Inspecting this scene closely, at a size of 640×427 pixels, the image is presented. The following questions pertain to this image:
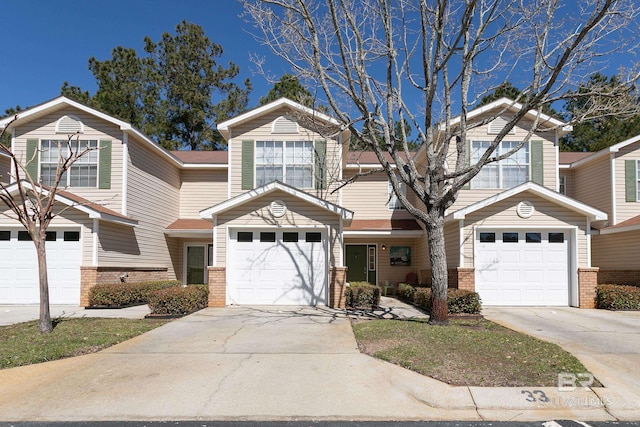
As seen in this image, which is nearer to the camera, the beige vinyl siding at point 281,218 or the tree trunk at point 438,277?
the tree trunk at point 438,277

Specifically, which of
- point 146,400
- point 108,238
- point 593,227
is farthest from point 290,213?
point 593,227

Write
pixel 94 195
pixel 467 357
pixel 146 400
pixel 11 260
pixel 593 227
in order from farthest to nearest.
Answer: pixel 593 227 → pixel 94 195 → pixel 11 260 → pixel 467 357 → pixel 146 400

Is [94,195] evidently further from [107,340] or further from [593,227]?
[593,227]

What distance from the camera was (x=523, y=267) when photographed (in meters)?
14.8

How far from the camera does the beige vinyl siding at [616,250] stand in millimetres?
16875

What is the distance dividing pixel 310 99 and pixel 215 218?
4.56 metres

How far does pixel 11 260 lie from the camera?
587 inches

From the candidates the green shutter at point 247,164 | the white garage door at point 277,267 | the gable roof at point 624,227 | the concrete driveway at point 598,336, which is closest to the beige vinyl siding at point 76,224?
the white garage door at point 277,267

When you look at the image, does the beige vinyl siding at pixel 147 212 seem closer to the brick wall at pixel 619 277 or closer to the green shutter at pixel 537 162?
the green shutter at pixel 537 162

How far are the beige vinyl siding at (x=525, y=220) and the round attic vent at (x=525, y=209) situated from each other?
0.10m

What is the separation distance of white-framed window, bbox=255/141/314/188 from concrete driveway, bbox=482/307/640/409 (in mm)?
7551

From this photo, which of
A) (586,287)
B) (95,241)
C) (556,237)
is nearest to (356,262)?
(556,237)

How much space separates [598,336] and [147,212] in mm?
15057

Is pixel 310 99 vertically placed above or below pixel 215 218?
above
